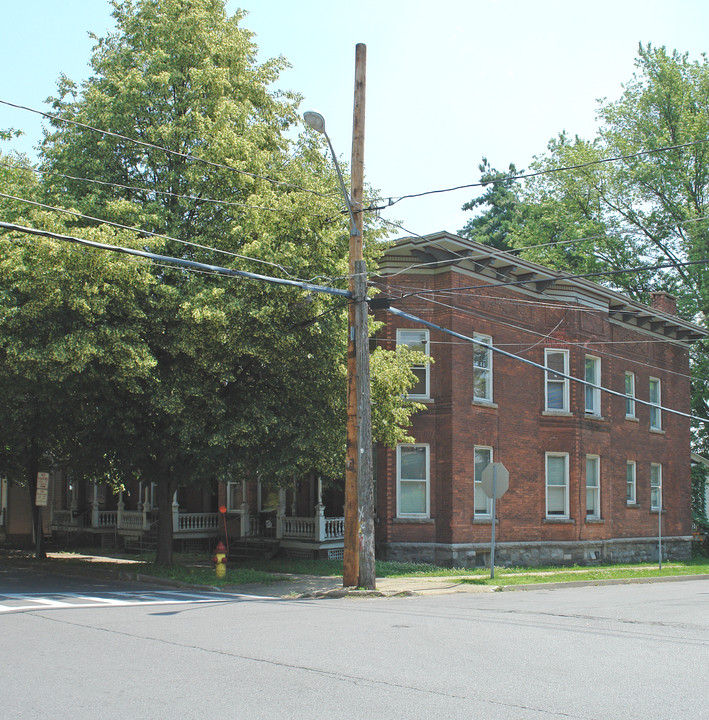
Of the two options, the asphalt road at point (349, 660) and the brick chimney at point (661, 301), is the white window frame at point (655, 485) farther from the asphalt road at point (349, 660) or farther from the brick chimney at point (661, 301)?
the asphalt road at point (349, 660)

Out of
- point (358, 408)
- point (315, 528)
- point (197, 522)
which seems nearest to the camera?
point (358, 408)

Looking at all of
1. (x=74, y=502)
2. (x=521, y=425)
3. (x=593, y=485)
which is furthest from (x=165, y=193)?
(x=74, y=502)

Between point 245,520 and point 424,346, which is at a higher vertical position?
point 424,346

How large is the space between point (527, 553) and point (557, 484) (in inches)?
104

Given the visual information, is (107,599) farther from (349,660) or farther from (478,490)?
(478,490)

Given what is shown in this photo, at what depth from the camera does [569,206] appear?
134 feet

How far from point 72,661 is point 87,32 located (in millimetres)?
18698

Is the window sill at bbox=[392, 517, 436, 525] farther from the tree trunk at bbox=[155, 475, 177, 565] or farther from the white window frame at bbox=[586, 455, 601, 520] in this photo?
the white window frame at bbox=[586, 455, 601, 520]

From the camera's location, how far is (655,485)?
33.0 meters

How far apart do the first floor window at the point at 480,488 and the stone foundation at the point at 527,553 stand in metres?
0.99

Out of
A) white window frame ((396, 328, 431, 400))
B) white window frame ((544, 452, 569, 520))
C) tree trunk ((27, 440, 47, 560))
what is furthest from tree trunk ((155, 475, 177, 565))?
white window frame ((544, 452, 569, 520))

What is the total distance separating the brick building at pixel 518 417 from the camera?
964 inches

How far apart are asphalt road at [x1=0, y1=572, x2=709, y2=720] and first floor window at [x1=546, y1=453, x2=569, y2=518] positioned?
12277 mm

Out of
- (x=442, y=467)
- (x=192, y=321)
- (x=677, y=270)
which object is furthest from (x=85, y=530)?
(x=677, y=270)
